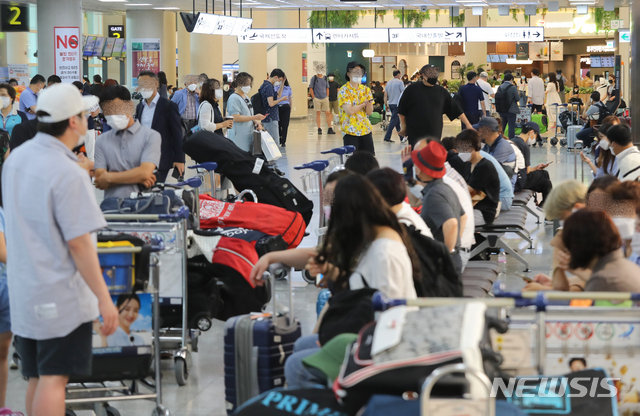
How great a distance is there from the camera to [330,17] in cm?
3023

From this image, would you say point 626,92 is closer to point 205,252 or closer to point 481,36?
point 481,36

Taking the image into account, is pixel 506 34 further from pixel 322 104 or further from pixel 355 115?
pixel 355 115

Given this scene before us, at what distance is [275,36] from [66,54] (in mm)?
9845

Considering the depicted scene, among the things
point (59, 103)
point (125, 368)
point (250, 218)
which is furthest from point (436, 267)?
point (250, 218)

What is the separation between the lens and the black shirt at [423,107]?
9.51m

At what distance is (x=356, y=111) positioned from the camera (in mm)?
10469

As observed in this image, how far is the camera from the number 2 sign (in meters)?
18.2

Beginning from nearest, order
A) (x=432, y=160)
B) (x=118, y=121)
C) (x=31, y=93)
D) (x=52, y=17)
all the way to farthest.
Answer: (x=432, y=160) → (x=118, y=121) → (x=31, y=93) → (x=52, y=17)

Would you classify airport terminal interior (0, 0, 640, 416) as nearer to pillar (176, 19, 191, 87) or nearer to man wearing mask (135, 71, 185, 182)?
man wearing mask (135, 71, 185, 182)

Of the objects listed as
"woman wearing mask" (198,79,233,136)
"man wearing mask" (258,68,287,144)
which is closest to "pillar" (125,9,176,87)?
"man wearing mask" (258,68,287,144)

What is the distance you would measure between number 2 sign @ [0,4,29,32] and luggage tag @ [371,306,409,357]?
1771 centimetres

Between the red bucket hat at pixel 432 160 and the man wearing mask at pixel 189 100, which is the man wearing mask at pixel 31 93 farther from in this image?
the red bucket hat at pixel 432 160

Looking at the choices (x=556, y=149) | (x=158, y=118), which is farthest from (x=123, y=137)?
(x=556, y=149)

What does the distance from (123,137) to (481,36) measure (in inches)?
772
